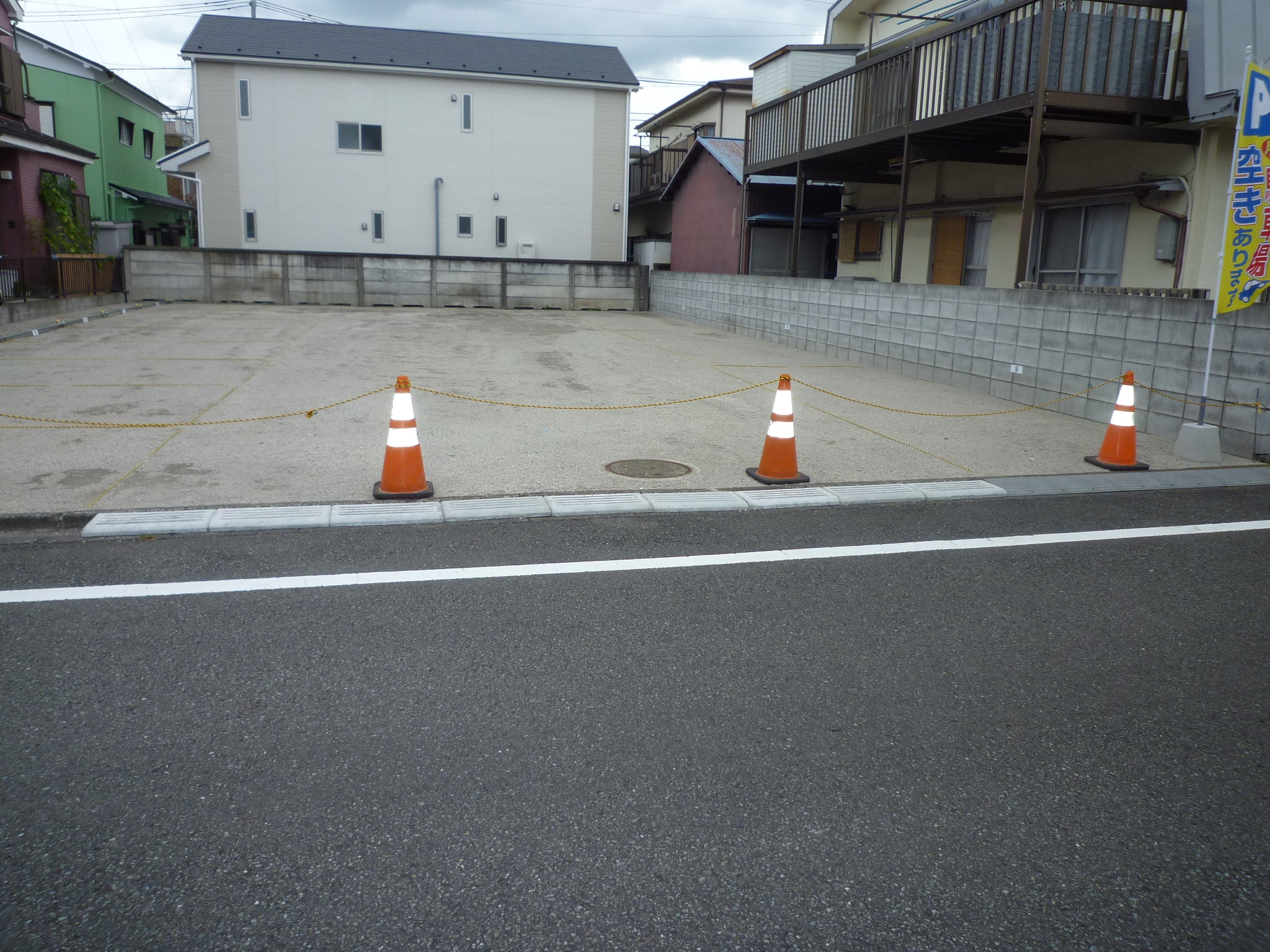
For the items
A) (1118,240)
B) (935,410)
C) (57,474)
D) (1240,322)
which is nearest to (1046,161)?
(1118,240)

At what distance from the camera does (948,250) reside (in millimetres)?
16188

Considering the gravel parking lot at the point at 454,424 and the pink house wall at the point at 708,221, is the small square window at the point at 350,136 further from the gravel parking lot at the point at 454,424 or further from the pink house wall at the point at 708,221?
the gravel parking lot at the point at 454,424

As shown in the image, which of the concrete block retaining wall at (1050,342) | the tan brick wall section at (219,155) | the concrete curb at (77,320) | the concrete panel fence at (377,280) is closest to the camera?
the concrete block retaining wall at (1050,342)

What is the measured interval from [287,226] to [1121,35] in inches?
882

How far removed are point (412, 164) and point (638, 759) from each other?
27.3 meters

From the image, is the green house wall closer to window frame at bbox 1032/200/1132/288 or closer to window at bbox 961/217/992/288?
window at bbox 961/217/992/288

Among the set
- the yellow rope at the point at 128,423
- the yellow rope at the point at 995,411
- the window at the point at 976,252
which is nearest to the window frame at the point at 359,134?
the window at the point at 976,252

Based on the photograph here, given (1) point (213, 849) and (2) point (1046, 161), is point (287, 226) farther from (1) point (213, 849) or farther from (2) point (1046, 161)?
(1) point (213, 849)

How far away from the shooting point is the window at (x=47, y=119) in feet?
89.4

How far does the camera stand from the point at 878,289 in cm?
1375

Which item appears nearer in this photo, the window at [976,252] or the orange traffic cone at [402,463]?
the orange traffic cone at [402,463]

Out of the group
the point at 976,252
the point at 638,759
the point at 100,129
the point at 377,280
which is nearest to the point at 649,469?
the point at 638,759

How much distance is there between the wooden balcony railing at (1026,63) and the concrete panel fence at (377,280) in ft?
38.2

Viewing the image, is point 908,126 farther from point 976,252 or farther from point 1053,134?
point 976,252
